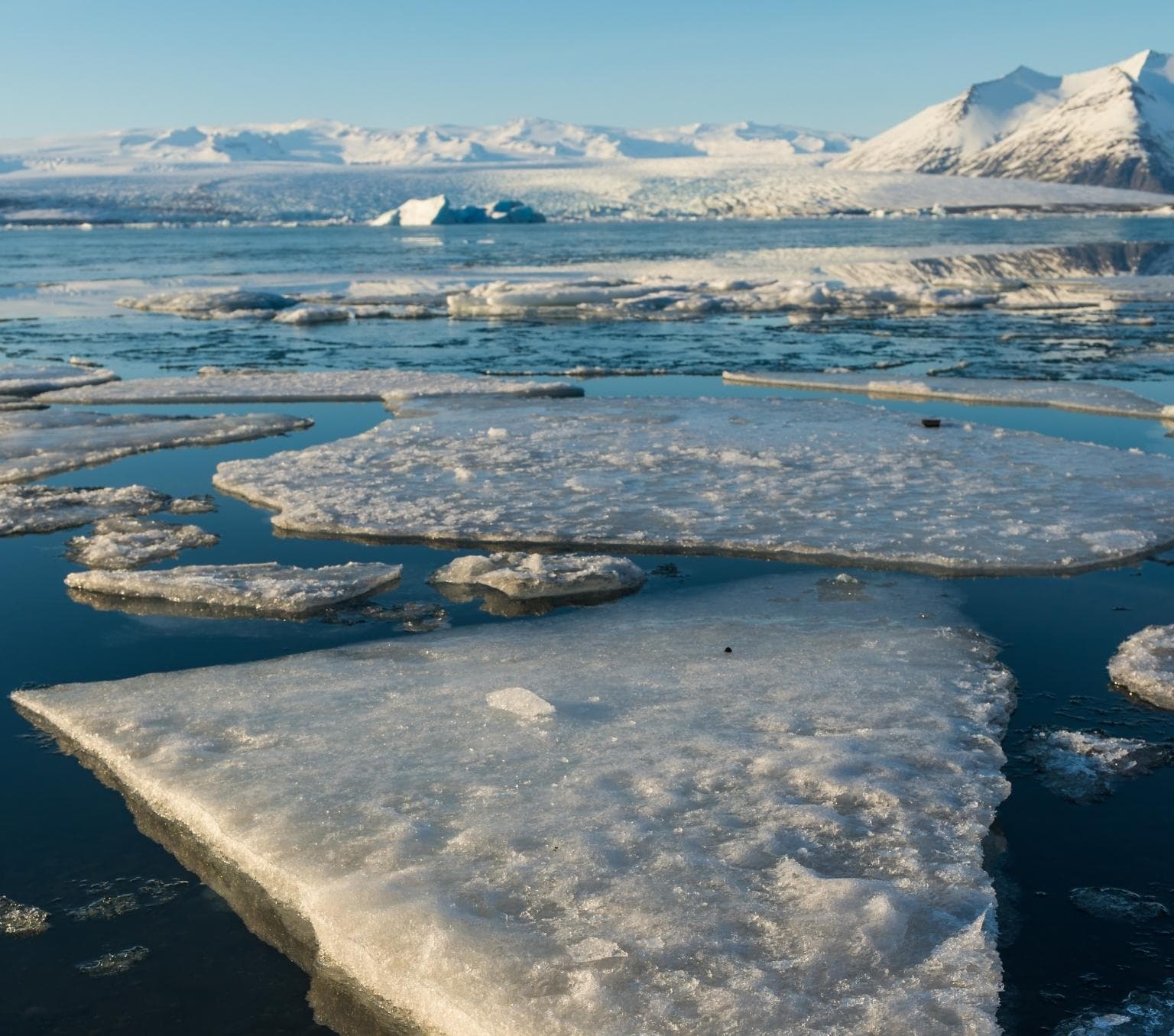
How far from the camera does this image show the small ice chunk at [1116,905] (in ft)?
7.99

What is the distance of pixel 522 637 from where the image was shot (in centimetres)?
398

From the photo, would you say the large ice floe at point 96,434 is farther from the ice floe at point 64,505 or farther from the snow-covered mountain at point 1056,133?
the snow-covered mountain at point 1056,133

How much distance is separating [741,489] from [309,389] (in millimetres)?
5257

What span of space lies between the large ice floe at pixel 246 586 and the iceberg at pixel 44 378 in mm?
6360

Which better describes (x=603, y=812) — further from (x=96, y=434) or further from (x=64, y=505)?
(x=96, y=434)

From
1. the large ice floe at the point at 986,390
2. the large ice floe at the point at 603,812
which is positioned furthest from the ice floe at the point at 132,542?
the large ice floe at the point at 986,390

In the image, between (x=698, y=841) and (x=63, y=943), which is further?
(x=698, y=841)

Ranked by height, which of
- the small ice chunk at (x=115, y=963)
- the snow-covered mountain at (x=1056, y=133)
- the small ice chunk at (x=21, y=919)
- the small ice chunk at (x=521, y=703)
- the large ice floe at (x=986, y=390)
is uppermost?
the snow-covered mountain at (x=1056, y=133)

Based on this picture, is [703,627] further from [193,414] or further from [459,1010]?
[193,414]

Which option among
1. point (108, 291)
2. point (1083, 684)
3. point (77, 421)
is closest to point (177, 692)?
point (1083, 684)

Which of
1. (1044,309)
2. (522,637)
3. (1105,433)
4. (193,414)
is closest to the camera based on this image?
(522,637)

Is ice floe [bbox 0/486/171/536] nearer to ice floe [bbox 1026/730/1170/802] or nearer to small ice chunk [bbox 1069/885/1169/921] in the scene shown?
ice floe [bbox 1026/730/1170/802]

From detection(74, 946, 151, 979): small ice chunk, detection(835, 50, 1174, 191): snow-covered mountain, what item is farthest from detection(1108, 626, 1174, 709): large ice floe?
detection(835, 50, 1174, 191): snow-covered mountain

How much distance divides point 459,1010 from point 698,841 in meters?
0.74
